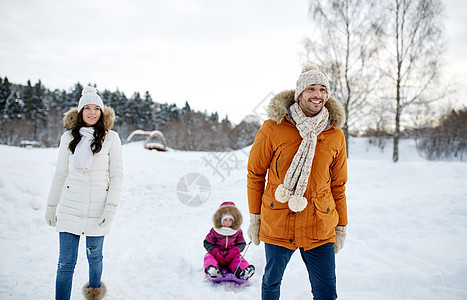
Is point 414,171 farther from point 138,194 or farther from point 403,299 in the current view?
point 138,194

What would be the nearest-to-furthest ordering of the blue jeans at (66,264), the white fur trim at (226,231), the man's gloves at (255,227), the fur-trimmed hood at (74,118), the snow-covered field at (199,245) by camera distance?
1. the man's gloves at (255,227)
2. the blue jeans at (66,264)
3. the fur-trimmed hood at (74,118)
4. the snow-covered field at (199,245)
5. the white fur trim at (226,231)

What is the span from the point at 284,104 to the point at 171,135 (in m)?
30.7

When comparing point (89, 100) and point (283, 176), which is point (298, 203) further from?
point (89, 100)

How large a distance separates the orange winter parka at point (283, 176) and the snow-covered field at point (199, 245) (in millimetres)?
1235

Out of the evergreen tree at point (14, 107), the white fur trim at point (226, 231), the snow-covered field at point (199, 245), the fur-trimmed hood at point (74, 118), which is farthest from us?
the evergreen tree at point (14, 107)

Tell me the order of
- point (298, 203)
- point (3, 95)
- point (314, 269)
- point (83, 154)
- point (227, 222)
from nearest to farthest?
point (298, 203)
point (314, 269)
point (83, 154)
point (227, 222)
point (3, 95)

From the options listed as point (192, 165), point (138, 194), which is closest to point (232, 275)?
point (138, 194)

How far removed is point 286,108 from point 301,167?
1.57ft

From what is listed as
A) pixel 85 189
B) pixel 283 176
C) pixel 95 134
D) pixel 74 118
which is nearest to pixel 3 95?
pixel 74 118

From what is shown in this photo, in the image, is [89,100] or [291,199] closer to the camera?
[291,199]

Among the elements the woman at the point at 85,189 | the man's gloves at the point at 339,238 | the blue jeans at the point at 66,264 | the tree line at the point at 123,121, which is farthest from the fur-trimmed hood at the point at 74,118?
the tree line at the point at 123,121

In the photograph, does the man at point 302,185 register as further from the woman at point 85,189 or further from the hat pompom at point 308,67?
the woman at point 85,189

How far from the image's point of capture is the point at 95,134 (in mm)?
2367

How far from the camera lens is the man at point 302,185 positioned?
1.83 metres
